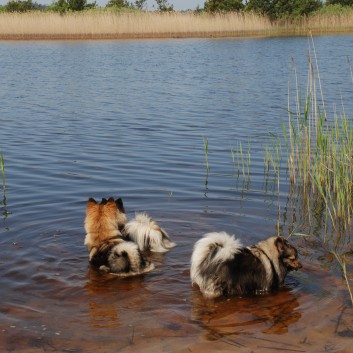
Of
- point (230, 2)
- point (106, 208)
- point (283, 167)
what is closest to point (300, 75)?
point (283, 167)

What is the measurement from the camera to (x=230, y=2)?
51281mm

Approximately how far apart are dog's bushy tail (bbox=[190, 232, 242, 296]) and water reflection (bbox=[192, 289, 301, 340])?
0.65 ft

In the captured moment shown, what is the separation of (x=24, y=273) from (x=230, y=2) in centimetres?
4784

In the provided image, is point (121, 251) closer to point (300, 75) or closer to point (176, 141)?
point (176, 141)

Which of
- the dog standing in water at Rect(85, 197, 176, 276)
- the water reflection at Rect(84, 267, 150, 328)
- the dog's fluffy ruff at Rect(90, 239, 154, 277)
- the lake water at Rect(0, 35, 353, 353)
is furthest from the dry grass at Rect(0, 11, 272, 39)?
the water reflection at Rect(84, 267, 150, 328)

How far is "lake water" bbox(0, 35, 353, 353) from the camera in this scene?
5.00 meters

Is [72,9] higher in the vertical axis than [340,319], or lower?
higher

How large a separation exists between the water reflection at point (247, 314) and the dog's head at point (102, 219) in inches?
42.3

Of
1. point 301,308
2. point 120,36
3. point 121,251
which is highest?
point 120,36

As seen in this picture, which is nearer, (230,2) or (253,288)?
(253,288)

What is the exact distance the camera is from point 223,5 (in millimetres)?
50875

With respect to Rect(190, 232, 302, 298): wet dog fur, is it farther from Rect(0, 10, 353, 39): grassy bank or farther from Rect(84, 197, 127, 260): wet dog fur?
Rect(0, 10, 353, 39): grassy bank

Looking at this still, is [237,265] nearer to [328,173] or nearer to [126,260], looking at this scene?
[126,260]

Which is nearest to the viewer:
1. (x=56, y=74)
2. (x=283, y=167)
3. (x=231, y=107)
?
(x=283, y=167)
